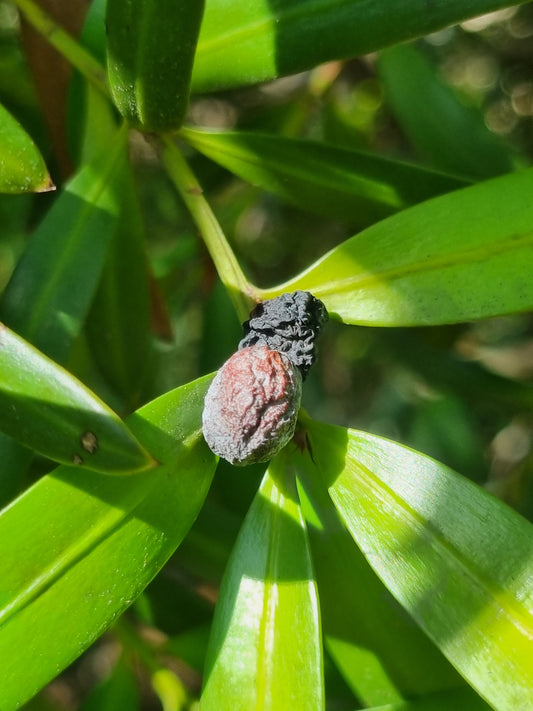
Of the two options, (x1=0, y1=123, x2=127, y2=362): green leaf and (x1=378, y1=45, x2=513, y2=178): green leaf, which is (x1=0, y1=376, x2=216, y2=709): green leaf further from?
(x1=378, y1=45, x2=513, y2=178): green leaf

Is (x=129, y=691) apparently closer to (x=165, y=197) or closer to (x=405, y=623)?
(x=405, y=623)

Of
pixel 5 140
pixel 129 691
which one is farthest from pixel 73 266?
pixel 129 691

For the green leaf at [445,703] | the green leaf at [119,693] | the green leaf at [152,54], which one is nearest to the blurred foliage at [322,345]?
the green leaf at [119,693]

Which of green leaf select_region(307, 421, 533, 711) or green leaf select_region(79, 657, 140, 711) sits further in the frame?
green leaf select_region(79, 657, 140, 711)

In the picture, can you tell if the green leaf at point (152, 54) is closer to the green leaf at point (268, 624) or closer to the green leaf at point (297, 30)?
the green leaf at point (297, 30)

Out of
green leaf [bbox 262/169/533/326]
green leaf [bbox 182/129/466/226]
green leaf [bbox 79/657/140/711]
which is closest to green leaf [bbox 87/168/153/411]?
green leaf [bbox 182/129/466/226]

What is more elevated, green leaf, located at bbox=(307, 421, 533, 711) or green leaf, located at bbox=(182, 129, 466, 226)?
green leaf, located at bbox=(182, 129, 466, 226)
